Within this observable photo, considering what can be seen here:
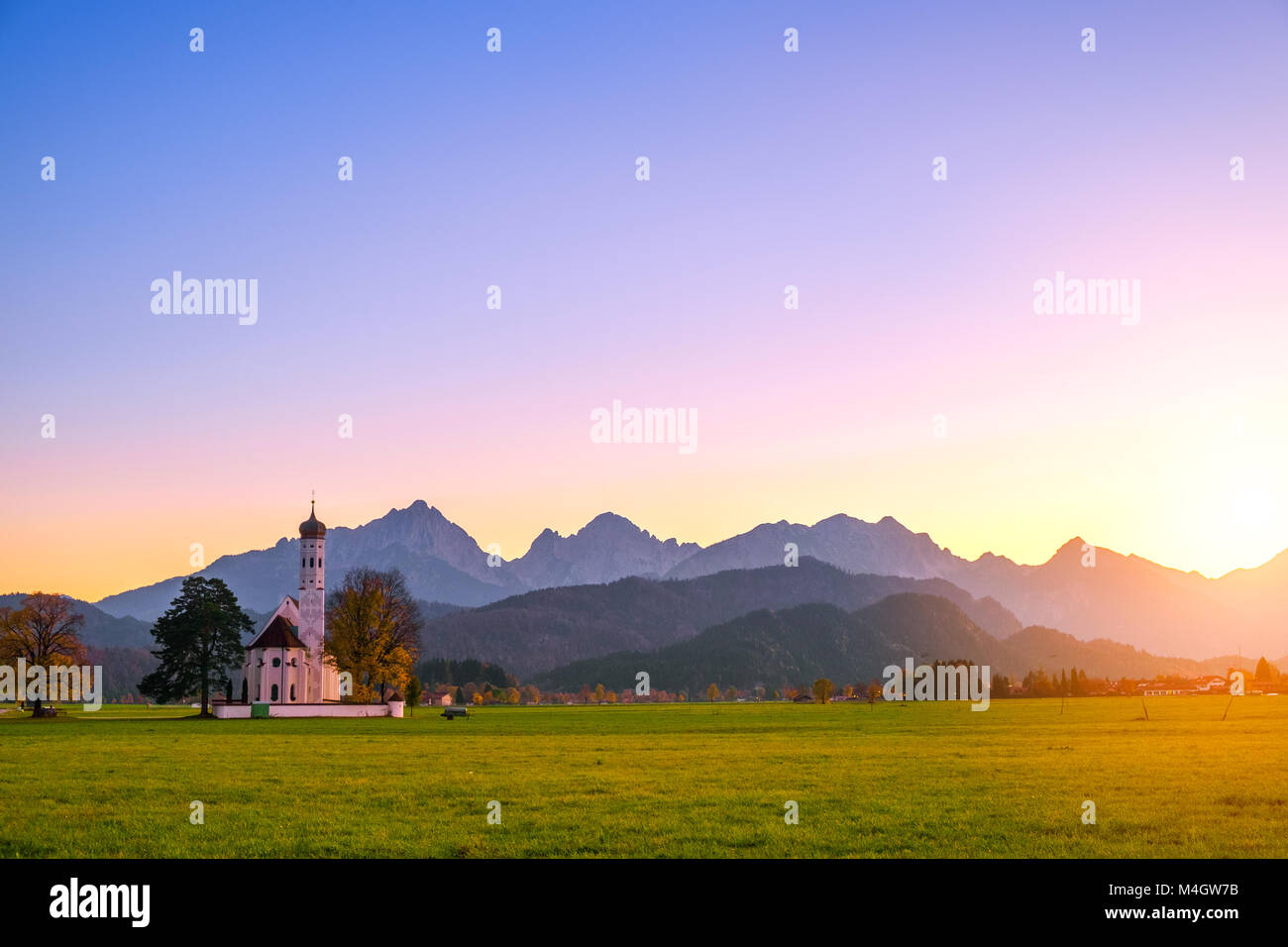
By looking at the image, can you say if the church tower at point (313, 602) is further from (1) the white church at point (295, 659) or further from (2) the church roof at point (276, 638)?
(2) the church roof at point (276, 638)

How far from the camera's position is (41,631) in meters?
98.8

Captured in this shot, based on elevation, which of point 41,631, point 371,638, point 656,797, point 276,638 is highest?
point 41,631

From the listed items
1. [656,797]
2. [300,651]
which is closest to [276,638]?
[300,651]

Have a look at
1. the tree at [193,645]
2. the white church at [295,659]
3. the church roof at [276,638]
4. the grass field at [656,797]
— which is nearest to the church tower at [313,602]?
the white church at [295,659]

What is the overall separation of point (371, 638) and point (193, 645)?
720 inches

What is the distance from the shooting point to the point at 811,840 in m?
20.9

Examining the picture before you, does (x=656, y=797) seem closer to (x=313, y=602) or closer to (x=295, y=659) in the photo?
(x=295, y=659)

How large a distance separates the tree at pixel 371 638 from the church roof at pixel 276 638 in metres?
11.9

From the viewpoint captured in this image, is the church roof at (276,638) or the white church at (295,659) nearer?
the white church at (295,659)

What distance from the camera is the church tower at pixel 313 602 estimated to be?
403ft

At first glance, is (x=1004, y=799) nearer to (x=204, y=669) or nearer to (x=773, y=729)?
(x=773, y=729)

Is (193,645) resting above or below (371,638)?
below

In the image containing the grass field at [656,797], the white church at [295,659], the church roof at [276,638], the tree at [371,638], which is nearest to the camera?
the grass field at [656,797]
